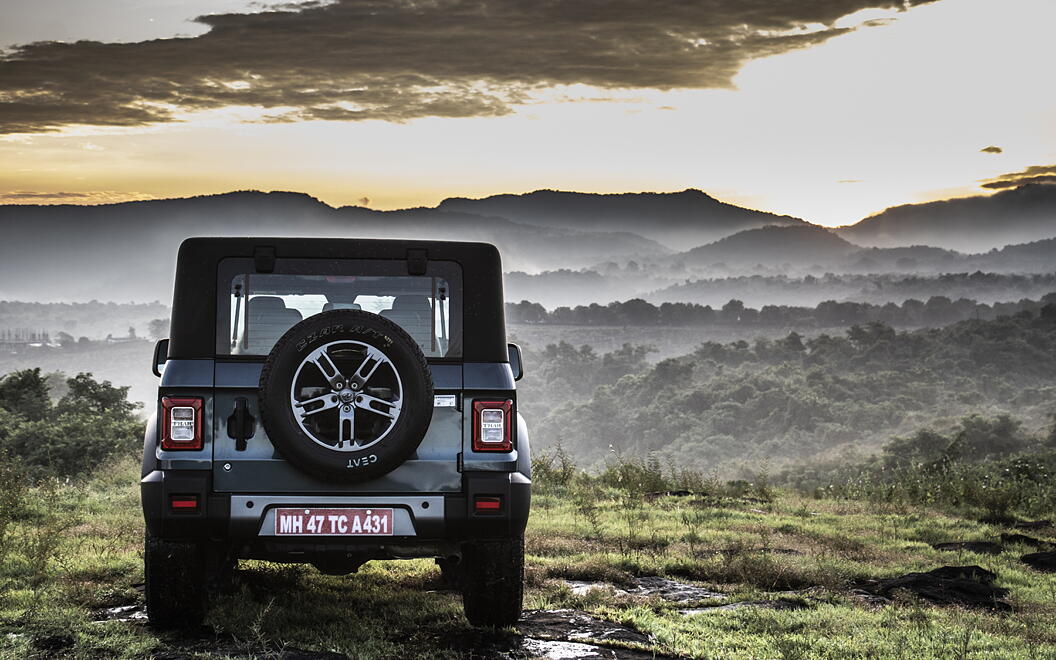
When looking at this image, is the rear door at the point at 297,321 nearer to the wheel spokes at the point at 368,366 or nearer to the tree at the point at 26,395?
the wheel spokes at the point at 368,366

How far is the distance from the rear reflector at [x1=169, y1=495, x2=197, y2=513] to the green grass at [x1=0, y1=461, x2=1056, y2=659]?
68cm

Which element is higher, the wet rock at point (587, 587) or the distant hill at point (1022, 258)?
the distant hill at point (1022, 258)

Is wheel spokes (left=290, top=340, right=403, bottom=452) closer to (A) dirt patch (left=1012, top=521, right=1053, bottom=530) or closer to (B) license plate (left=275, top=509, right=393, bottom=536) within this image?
(B) license plate (left=275, top=509, right=393, bottom=536)

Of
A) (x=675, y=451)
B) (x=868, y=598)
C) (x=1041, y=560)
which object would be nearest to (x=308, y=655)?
(x=868, y=598)

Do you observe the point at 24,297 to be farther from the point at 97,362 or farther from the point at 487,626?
the point at 487,626

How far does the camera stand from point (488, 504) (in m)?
5.39

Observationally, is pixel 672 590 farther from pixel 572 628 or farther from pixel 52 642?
pixel 52 642

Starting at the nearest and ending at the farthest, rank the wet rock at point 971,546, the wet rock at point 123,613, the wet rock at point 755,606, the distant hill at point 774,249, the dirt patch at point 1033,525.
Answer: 1. the wet rock at point 123,613
2. the wet rock at point 755,606
3. the wet rock at point 971,546
4. the dirt patch at point 1033,525
5. the distant hill at point 774,249

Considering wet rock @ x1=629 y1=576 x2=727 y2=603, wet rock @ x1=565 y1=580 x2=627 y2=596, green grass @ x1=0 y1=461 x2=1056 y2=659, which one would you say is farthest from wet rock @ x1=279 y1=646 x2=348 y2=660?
wet rock @ x1=629 y1=576 x2=727 y2=603

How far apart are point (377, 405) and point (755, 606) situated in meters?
3.26

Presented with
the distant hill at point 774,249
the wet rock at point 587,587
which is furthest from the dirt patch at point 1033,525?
the distant hill at point 774,249

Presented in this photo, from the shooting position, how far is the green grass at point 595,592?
554 centimetres

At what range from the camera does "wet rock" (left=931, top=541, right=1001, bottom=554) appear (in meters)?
9.78

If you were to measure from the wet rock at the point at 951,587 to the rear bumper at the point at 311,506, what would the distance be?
3.75m
